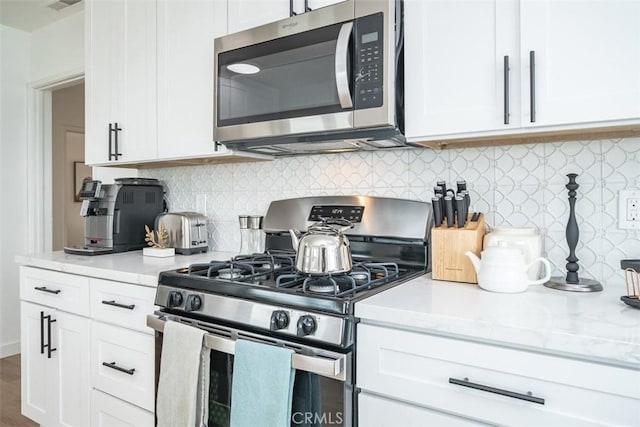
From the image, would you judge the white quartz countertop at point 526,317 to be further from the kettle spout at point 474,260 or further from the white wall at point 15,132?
the white wall at point 15,132

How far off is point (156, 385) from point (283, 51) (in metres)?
1.39

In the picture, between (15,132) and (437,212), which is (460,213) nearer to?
(437,212)

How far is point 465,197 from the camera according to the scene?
148cm

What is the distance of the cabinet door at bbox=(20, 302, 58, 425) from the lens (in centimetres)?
211

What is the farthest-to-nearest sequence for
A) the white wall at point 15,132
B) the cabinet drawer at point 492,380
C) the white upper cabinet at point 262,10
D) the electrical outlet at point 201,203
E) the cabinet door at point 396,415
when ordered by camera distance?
the white wall at point 15,132 < the electrical outlet at point 201,203 < the white upper cabinet at point 262,10 < the cabinet door at point 396,415 < the cabinet drawer at point 492,380

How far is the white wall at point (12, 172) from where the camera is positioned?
3463 mm

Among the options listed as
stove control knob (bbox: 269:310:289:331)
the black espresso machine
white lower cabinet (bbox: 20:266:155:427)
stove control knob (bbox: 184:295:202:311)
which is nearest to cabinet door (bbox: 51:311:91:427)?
white lower cabinet (bbox: 20:266:155:427)

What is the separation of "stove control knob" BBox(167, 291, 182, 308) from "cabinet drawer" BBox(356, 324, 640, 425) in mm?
699

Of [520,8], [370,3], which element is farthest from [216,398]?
[520,8]

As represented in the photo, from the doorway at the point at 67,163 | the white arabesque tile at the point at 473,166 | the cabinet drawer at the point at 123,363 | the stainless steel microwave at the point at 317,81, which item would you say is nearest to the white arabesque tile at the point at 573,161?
the white arabesque tile at the point at 473,166

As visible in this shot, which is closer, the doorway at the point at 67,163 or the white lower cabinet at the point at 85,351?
the white lower cabinet at the point at 85,351

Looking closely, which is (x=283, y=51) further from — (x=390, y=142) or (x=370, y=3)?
(x=390, y=142)

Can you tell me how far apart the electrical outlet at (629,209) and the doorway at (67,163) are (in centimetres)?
486

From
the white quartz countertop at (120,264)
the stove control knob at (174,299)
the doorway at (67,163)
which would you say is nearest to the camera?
the stove control knob at (174,299)
